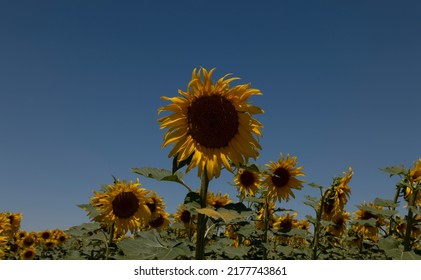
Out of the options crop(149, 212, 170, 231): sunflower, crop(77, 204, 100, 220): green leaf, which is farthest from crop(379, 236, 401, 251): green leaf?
crop(149, 212, 170, 231): sunflower

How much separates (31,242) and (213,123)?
15035mm

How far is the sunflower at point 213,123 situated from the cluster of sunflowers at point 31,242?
1226 centimetres

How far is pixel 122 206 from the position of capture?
6.89 meters

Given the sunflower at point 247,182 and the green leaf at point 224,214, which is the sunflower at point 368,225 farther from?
the green leaf at point 224,214

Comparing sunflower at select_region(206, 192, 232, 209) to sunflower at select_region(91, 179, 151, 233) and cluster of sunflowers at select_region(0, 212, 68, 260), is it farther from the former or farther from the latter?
cluster of sunflowers at select_region(0, 212, 68, 260)

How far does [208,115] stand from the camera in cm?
419

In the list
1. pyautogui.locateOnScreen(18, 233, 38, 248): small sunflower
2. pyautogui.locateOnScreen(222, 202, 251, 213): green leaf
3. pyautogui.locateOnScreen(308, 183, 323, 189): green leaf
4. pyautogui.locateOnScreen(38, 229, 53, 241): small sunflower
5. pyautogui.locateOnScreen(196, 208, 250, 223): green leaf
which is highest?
pyautogui.locateOnScreen(38, 229, 53, 241): small sunflower

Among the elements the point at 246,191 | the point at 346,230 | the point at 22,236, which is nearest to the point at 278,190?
the point at 246,191

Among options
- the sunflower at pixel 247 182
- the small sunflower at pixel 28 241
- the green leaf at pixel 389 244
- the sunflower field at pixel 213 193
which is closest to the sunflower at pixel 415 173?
the sunflower field at pixel 213 193

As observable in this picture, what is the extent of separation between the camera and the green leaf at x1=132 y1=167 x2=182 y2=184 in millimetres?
3783

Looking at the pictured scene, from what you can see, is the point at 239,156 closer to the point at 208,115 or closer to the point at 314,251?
the point at 208,115

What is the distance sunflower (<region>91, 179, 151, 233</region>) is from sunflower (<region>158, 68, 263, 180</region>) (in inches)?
121

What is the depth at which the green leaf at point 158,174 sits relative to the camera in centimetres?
378

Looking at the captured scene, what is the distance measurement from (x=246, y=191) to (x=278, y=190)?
0.84 m
